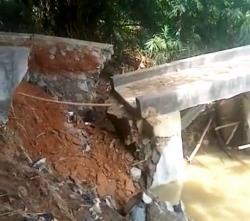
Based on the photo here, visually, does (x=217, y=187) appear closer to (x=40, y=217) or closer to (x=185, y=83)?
(x=185, y=83)

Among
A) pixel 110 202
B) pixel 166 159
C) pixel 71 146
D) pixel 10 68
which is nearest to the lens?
pixel 10 68

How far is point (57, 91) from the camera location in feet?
Answer: 18.2

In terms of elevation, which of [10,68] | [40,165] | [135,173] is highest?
[10,68]

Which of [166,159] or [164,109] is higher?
[164,109]

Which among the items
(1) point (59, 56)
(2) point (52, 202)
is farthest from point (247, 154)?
(2) point (52, 202)

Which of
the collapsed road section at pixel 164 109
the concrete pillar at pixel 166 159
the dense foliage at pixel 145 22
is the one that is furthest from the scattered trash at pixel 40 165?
the dense foliage at pixel 145 22

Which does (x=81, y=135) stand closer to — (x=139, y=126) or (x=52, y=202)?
(x=139, y=126)

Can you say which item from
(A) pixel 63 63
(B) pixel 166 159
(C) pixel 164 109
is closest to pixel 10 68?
(A) pixel 63 63

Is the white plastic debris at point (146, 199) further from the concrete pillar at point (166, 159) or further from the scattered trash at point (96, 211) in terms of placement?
the concrete pillar at point (166, 159)

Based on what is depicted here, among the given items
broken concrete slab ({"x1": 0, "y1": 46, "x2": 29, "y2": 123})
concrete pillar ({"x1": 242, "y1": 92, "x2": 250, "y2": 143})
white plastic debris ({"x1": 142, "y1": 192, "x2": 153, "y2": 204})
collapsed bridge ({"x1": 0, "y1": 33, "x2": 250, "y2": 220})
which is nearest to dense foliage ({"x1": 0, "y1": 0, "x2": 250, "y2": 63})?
collapsed bridge ({"x1": 0, "y1": 33, "x2": 250, "y2": 220})

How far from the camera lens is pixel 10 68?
163 inches

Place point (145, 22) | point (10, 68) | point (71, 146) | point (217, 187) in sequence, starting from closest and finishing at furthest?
point (10, 68) → point (71, 146) → point (217, 187) → point (145, 22)

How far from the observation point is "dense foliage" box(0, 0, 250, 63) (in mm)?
6716

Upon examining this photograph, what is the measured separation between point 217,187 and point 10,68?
2.64 m
